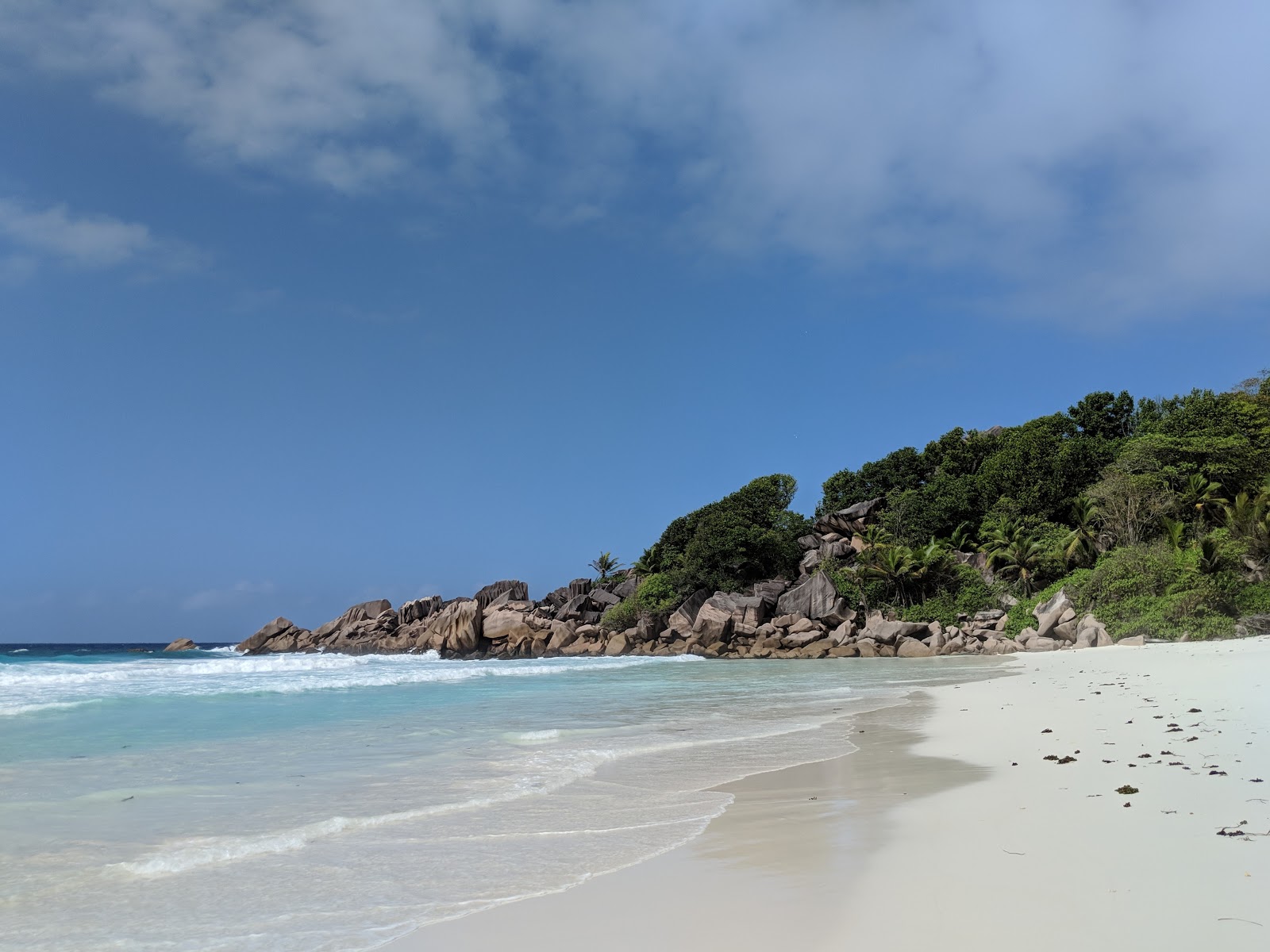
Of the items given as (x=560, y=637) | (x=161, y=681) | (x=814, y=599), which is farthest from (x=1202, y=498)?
(x=161, y=681)

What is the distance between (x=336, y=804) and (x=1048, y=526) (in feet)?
135

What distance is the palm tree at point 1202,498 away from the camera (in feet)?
110

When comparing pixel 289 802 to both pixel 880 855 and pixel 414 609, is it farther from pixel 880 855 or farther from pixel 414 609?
pixel 414 609

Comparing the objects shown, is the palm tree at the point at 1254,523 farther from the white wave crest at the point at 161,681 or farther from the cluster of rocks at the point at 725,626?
the white wave crest at the point at 161,681

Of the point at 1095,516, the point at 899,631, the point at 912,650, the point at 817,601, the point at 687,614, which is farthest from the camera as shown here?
the point at 687,614

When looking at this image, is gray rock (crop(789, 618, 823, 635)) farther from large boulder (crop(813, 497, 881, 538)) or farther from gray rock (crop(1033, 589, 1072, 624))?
large boulder (crop(813, 497, 881, 538))

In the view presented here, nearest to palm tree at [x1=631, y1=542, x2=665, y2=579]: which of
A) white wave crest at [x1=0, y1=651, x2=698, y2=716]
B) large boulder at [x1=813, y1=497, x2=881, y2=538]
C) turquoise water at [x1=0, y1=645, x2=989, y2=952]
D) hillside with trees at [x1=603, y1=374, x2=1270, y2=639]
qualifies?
hillside with trees at [x1=603, y1=374, x2=1270, y2=639]

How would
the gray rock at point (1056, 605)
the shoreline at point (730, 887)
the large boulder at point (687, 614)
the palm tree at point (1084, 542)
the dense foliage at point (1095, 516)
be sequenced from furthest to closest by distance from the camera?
the large boulder at point (687, 614), the palm tree at point (1084, 542), the gray rock at point (1056, 605), the dense foliage at point (1095, 516), the shoreline at point (730, 887)

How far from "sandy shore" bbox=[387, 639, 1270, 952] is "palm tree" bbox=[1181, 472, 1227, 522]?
105 feet

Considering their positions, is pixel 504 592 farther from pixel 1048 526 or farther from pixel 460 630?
pixel 1048 526

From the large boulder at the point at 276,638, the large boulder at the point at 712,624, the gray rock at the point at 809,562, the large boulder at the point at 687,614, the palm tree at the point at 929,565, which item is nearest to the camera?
the large boulder at the point at 712,624

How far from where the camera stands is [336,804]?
20.3ft

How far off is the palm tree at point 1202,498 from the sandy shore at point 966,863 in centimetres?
3187

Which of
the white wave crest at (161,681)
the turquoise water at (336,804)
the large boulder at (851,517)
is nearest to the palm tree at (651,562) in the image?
the large boulder at (851,517)
